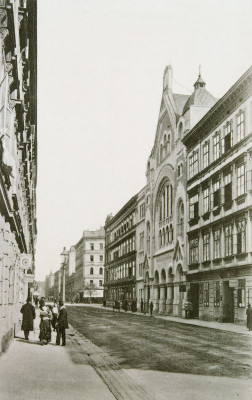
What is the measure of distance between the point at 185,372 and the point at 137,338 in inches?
449

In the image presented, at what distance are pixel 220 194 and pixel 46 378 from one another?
96.1ft

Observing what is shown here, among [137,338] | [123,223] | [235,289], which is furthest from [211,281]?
[123,223]

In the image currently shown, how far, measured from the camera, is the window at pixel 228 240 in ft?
123

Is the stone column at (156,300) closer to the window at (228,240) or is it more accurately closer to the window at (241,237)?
the window at (228,240)

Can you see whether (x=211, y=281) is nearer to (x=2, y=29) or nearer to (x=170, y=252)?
(x=170, y=252)

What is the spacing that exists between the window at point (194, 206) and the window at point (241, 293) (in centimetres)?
1088

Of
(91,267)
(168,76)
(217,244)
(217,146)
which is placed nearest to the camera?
(217,244)

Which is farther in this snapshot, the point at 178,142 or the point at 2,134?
the point at 178,142

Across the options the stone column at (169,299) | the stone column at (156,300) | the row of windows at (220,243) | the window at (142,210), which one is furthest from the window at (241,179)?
the window at (142,210)

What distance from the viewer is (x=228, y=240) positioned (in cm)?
3819

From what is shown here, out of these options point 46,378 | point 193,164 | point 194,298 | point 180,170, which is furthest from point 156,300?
point 46,378

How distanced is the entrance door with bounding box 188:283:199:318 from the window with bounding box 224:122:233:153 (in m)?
12.7

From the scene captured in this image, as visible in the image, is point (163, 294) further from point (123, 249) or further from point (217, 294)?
point (123, 249)

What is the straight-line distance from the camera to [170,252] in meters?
55.5
